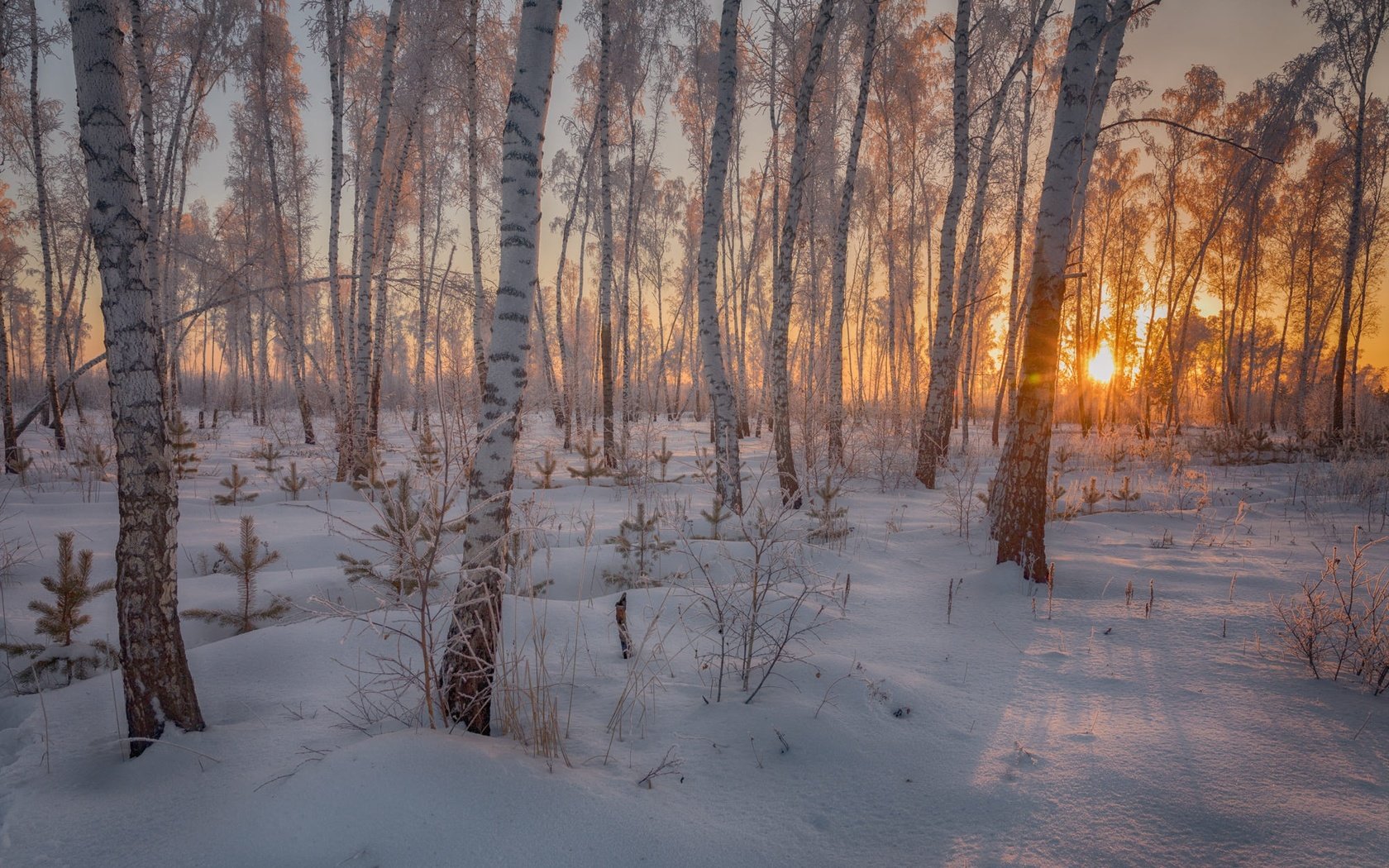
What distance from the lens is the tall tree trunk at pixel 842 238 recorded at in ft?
24.1

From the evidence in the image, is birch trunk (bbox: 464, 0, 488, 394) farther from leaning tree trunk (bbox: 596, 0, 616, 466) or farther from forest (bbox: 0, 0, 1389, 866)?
leaning tree trunk (bbox: 596, 0, 616, 466)

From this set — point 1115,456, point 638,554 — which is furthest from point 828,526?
point 1115,456

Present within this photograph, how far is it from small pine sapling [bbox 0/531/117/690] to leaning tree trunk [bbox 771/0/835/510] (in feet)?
15.8

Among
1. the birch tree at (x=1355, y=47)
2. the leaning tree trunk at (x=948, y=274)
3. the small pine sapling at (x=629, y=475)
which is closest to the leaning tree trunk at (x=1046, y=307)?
the leaning tree trunk at (x=948, y=274)

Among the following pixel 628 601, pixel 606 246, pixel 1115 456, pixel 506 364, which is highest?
pixel 606 246

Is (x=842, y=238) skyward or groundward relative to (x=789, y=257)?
skyward

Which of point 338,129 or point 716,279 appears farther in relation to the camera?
point 338,129

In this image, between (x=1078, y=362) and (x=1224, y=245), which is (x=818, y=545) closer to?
(x=1078, y=362)

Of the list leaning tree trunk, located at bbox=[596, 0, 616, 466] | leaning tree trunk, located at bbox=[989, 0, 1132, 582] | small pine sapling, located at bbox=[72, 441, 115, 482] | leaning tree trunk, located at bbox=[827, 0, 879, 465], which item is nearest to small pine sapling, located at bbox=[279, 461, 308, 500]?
small pine sapling, located at bbox=[72, 441, 115, 482]

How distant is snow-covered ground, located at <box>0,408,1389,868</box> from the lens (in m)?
1.57

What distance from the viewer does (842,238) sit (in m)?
8.78

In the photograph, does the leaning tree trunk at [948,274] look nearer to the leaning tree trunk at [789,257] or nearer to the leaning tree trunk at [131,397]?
the leaning tree trunk at [789,257]

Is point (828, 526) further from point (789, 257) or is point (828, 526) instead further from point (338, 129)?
point (338, 129)

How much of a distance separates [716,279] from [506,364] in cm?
436
